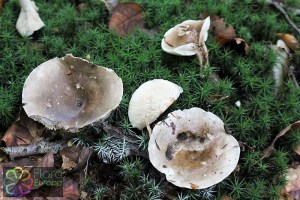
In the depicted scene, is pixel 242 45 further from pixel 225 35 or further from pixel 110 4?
pixel 110 4

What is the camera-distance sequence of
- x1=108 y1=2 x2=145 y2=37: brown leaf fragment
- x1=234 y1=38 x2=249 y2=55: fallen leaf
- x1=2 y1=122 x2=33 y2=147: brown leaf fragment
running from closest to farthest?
x1=2 y1=122 x2=33 y2=147: brown leaf fragment, x1=234 y1=38 x2=249 y2=55: fallen leaf, x1=108 y1=2 x2=145 y2=37: brown leaf fragment

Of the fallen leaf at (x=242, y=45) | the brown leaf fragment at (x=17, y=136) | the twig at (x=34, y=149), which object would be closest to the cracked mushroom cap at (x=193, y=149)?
the twig at (x=34, y=149)

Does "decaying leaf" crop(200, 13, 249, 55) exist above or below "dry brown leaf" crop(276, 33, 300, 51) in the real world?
above

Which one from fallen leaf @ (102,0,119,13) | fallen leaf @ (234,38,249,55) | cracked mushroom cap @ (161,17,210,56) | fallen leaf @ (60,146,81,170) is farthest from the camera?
fallen leaf @ (102,0,119,13)

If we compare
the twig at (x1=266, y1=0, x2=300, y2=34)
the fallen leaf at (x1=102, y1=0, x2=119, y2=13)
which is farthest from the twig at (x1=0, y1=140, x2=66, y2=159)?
the twig at (x1=266, y1=0, x2=300, y2=34)


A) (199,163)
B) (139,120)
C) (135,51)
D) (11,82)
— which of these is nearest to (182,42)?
(135,51)

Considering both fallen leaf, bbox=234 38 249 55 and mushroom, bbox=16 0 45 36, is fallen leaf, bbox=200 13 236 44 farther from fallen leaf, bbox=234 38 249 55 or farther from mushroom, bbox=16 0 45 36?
mushroom, bbox=16 0 45 36
